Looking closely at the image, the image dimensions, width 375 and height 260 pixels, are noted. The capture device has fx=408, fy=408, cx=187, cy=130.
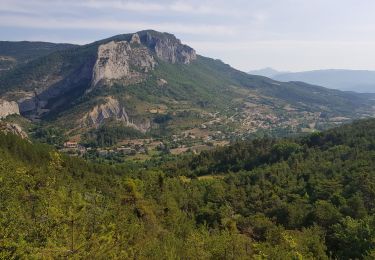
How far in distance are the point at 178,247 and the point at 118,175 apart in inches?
3591

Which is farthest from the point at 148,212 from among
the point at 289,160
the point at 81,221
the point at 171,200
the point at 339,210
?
the point at 289,160

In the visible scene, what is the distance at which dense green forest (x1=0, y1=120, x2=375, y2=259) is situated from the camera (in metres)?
26.3

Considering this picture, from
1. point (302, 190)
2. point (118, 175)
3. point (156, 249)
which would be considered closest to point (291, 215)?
point (302, 190)

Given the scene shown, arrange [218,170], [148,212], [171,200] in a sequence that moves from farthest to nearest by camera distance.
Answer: [218,170], [171,200], [148,212]

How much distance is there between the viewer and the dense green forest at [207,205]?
2628 cm

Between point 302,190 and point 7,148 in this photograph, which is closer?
point 302,190

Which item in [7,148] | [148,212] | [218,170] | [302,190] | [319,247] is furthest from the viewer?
[218,170]

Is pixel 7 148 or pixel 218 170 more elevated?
pixel 7 148

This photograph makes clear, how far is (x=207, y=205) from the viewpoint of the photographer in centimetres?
9056

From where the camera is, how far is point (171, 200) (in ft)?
290

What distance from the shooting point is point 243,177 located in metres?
120

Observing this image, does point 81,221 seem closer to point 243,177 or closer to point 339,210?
point 339,210

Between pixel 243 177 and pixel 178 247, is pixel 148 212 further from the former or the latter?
pixel 243 177

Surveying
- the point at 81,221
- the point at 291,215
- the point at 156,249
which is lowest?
the point at 291,215
